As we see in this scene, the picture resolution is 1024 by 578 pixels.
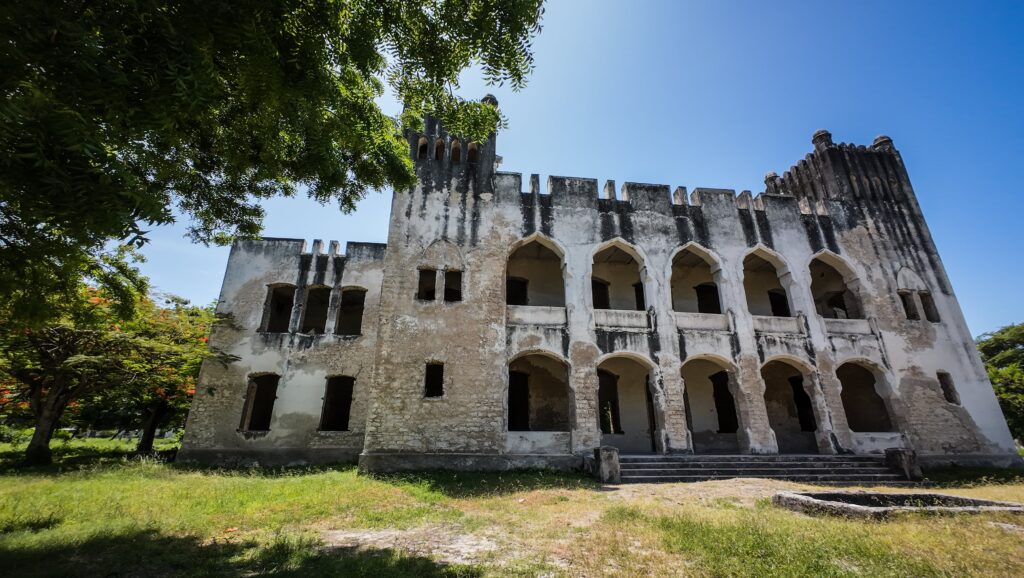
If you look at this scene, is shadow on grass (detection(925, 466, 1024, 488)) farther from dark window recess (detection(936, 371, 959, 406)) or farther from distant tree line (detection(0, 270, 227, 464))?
distant tree line (detection(0, 270, 227, 464))

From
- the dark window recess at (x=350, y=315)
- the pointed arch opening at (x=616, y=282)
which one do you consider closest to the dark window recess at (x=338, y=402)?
the dark window recess at (x=350, y=315)

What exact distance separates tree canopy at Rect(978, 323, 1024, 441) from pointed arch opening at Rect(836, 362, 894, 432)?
759 cm

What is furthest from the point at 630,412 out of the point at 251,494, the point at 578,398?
the point at 251,494

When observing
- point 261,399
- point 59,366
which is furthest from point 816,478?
point 59,366

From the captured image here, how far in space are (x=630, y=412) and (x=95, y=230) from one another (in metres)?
15.4

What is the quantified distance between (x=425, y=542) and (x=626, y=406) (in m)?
11.4

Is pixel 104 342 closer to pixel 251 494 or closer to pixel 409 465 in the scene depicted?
pixel 251 494

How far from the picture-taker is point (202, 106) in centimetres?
342

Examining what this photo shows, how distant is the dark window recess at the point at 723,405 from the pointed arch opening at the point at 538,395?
18.7 feet

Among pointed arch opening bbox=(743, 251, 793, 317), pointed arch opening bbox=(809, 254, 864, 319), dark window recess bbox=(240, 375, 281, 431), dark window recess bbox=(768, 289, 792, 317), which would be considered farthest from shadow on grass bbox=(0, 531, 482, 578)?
dark window recess bbox=(768, 289, 792, 317)

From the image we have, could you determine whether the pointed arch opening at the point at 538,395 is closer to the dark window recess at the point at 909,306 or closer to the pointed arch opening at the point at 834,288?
the pointed arch opening at the point at 834,288

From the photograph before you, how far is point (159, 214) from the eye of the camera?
333cm

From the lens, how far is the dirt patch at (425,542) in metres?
5.27

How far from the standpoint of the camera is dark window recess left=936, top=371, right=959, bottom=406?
1498 cm
